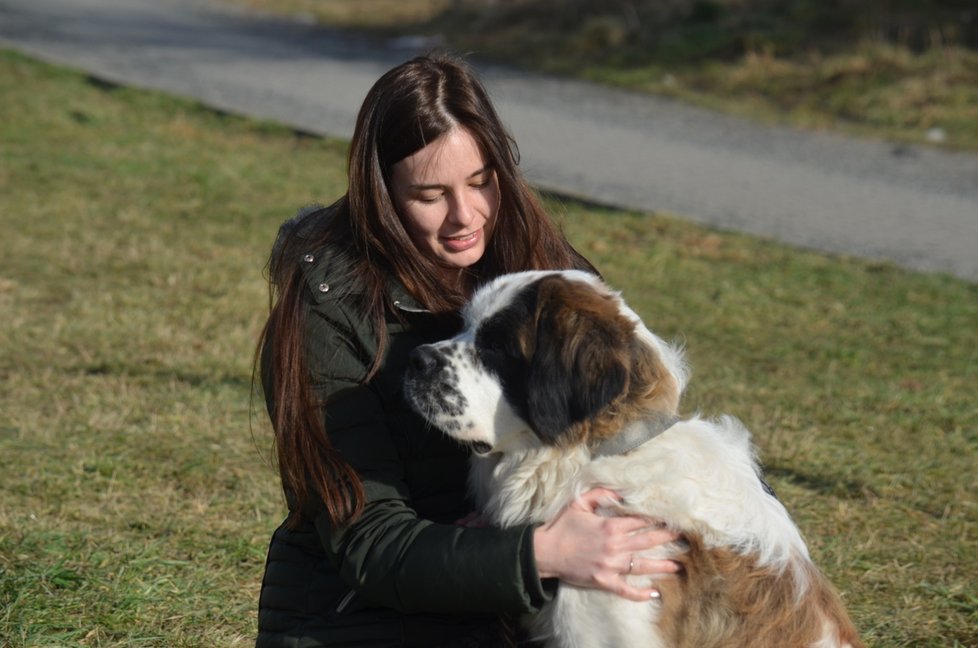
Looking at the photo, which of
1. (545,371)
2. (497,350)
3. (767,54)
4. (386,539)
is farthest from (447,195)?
(767,54)

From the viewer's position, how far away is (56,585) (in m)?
4.24

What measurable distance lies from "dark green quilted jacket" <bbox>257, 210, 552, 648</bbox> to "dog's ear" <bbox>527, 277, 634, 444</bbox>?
0.94ft

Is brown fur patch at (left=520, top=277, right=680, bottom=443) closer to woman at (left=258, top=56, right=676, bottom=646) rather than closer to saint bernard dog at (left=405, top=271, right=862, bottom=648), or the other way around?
saint bernard dog at (left=405, top=271, right=862, bottom=648)

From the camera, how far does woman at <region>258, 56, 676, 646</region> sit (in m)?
2.95

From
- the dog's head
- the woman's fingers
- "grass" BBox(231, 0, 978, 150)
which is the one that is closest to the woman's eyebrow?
the dog's head

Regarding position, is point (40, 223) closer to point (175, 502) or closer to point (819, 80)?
point (175, 502)

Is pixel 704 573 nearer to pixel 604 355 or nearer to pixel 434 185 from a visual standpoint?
pixel 604 355

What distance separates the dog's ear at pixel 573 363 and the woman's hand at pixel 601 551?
0.74ft

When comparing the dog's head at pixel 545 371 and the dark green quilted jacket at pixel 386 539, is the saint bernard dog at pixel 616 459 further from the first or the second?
the dark green quilted jacket at pixel 386 539

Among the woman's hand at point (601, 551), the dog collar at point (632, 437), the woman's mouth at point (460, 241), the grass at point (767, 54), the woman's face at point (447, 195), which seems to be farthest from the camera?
the grass at point (767, 54)

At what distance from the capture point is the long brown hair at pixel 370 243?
3109 millimetres

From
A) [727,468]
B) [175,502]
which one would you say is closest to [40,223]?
[175,502]

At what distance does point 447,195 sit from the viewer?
3408 mm

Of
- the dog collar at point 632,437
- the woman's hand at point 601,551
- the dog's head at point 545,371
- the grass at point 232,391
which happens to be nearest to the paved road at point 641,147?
the grass at point 232,391
